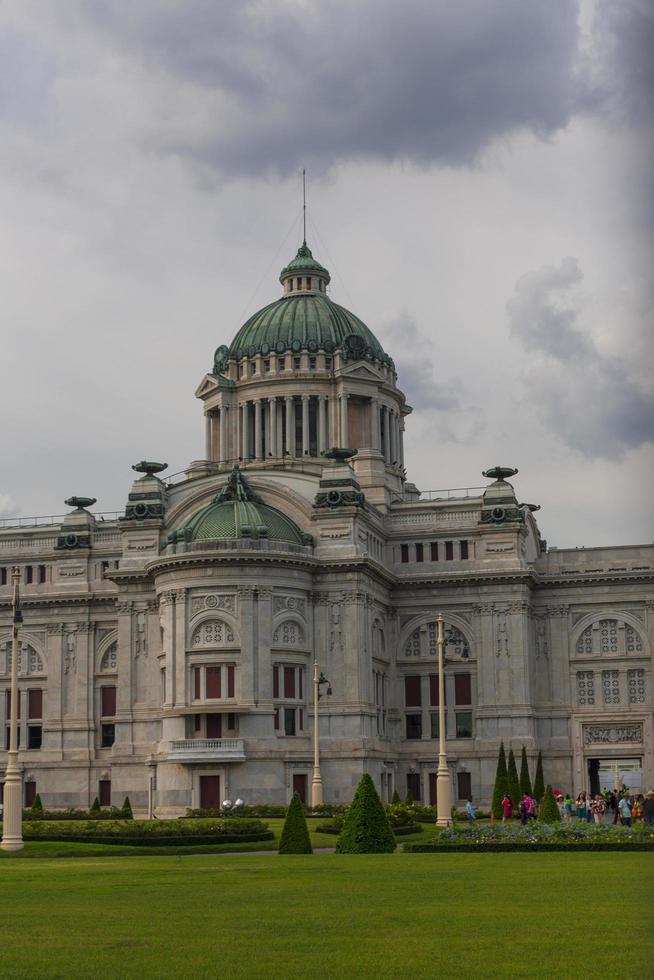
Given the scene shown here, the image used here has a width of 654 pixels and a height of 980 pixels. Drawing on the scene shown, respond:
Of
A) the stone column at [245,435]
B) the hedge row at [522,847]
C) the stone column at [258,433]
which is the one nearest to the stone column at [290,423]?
the stone column at [258,433]

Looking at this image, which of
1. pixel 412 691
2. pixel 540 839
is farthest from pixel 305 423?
pixel 540 839

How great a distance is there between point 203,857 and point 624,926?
28014 mm

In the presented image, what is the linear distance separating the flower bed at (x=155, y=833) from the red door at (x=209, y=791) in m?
31.7

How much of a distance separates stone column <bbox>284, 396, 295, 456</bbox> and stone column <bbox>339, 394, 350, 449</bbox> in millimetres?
3760

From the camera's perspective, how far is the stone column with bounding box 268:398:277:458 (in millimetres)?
116250

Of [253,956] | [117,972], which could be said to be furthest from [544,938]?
[117,972]

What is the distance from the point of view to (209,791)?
94938 mm

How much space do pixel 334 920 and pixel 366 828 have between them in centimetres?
2255

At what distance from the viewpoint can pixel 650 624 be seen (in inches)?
4186

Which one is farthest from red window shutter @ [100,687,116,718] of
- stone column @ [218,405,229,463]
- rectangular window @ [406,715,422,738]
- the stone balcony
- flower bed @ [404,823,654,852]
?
flower bed @ [404,823,654,852]

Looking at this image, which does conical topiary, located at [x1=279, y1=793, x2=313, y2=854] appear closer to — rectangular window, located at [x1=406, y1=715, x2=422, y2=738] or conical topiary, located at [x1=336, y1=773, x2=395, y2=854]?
conical topiary, located at [x1=336, y1=773, x2=395, y2=854]

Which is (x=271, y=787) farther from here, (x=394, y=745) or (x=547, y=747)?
(x=547, y=747)

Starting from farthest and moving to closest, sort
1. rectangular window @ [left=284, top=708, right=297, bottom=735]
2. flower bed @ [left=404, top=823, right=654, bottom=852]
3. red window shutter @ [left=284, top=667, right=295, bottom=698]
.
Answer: red window shutter @ [left=284, top=667, right=295, bottom=698] → rectangular window @ [left=284, top=708, right=297, bottom=735] → flower bed @ [left=404, top=823, right=654, bottom=852]

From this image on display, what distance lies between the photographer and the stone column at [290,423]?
11606 centimetres
